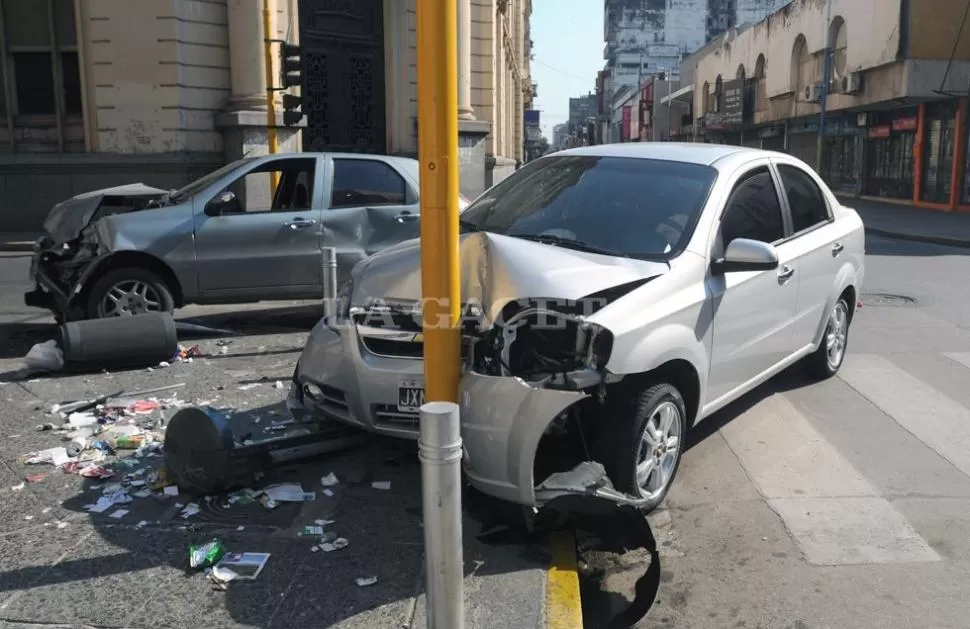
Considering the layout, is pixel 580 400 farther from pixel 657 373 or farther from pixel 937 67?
pixel 937 67

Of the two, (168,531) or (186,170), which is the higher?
(186,170)

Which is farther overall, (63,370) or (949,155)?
(949,155)

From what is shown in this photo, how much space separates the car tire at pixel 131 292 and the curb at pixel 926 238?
16.3 m

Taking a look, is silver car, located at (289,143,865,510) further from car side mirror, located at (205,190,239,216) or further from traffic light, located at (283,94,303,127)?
traffic light, located at (283,94,303,127)

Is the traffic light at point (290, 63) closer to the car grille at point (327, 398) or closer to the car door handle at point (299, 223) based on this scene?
the car door handle at point (299, 223)

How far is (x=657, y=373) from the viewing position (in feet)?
14.3

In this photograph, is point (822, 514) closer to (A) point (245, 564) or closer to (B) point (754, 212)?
(B) point (754, 212)

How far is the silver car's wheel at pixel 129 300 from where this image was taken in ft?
25.8

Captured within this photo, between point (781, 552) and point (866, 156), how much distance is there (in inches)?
1302

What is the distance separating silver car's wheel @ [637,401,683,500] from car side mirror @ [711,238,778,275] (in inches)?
33.5

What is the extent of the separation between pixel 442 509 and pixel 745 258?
2.48m

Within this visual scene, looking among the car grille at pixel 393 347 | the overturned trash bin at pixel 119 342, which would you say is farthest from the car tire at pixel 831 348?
the overturned trash bin at pixel 119 342

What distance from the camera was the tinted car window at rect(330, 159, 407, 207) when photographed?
28.6 ft

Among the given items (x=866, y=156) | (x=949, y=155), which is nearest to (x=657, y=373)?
(x=949, y=155)
